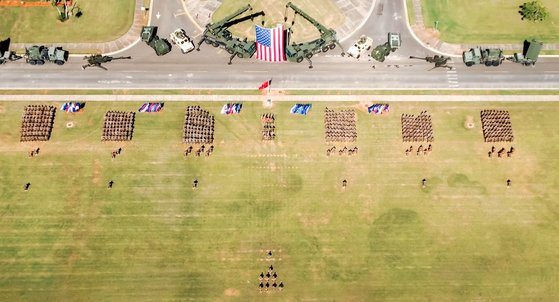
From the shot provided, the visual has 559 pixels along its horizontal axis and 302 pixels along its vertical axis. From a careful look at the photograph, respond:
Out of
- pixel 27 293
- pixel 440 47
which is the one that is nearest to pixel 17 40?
pixel 27 293

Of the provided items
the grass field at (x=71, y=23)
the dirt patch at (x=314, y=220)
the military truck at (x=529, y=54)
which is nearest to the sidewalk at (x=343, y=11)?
the grass field at (x=71, y=23)

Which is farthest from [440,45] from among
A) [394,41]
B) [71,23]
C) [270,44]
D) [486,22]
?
[71,23]

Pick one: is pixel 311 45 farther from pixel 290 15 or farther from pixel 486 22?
pixel 486 22

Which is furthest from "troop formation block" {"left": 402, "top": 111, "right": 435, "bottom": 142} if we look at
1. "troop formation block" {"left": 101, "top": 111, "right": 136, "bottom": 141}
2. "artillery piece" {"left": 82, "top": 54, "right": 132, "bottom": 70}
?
"artillery piece" {"left": 82, "top": 54, "right": 132, "bottom": 70}

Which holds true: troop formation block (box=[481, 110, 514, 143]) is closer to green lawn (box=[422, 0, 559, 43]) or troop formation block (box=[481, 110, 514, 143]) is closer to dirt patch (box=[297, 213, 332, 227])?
green lawn (box=[422, 0, 559, 43])

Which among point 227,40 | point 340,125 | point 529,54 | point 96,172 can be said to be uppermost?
point 227,40

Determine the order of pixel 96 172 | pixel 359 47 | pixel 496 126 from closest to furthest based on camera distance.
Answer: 1. pixel 96 172
2. pixel 496 126
3. pixel 359 47
